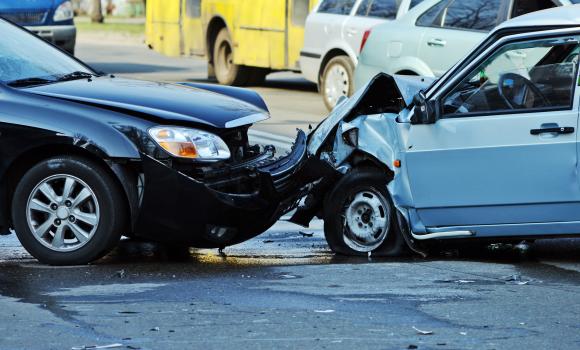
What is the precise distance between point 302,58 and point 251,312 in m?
11.9

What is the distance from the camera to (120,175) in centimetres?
779

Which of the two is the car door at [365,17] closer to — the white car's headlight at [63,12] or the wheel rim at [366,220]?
the white car's headlight at [63,12]

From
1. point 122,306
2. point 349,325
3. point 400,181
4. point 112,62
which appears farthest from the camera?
point 112,62

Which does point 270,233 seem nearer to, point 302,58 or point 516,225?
point 516,225

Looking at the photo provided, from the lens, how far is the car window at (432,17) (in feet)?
45.5

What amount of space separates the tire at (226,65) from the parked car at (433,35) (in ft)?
25.7

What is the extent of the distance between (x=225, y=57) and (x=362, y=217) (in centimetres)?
1396

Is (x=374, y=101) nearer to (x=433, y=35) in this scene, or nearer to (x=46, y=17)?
(x=433, y=35)

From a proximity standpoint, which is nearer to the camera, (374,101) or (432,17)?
(374,101)

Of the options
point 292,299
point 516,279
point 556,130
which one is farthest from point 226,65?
point 292,299

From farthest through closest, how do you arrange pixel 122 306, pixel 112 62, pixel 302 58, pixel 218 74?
pixel 112 62, pixel 218 74, pixel 302 58, pixel 122 306

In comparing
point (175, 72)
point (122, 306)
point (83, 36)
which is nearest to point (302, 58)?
point (175, 72)

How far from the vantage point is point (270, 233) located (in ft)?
31.9

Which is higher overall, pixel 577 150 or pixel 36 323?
pixel 577 150
